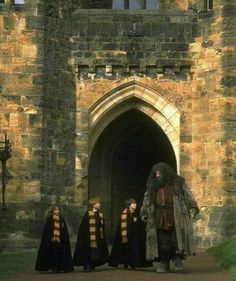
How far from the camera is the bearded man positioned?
1336cm

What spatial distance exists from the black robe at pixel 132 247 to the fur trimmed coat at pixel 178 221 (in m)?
1.06

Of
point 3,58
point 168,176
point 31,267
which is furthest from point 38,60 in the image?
point 168,176

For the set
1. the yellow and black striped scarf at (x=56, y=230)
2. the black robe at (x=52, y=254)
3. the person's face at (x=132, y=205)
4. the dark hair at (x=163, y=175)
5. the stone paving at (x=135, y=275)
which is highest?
the dark hair at (x=163, y=175)

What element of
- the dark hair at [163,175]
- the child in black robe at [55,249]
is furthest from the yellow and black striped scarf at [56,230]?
the dark hair at [163,175]

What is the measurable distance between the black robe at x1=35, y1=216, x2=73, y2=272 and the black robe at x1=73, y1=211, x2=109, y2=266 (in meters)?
0.18

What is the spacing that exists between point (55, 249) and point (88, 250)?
1.98 feet

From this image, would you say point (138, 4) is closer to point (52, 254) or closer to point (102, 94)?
point (102, 94)

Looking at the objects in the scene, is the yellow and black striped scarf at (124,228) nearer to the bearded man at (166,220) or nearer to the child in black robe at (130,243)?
the child in black robe at (130,243)

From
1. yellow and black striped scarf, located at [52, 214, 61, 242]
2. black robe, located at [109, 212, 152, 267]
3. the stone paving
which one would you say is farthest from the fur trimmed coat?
yellow and black striped scarf, located at [52, 214, 61, 242]

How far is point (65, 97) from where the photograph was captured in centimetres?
2111

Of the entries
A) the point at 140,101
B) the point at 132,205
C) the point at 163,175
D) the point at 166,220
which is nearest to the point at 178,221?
the point at 166,220

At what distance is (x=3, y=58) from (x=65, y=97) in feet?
6.10

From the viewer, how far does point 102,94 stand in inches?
840

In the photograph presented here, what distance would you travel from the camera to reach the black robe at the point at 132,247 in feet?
47.8
